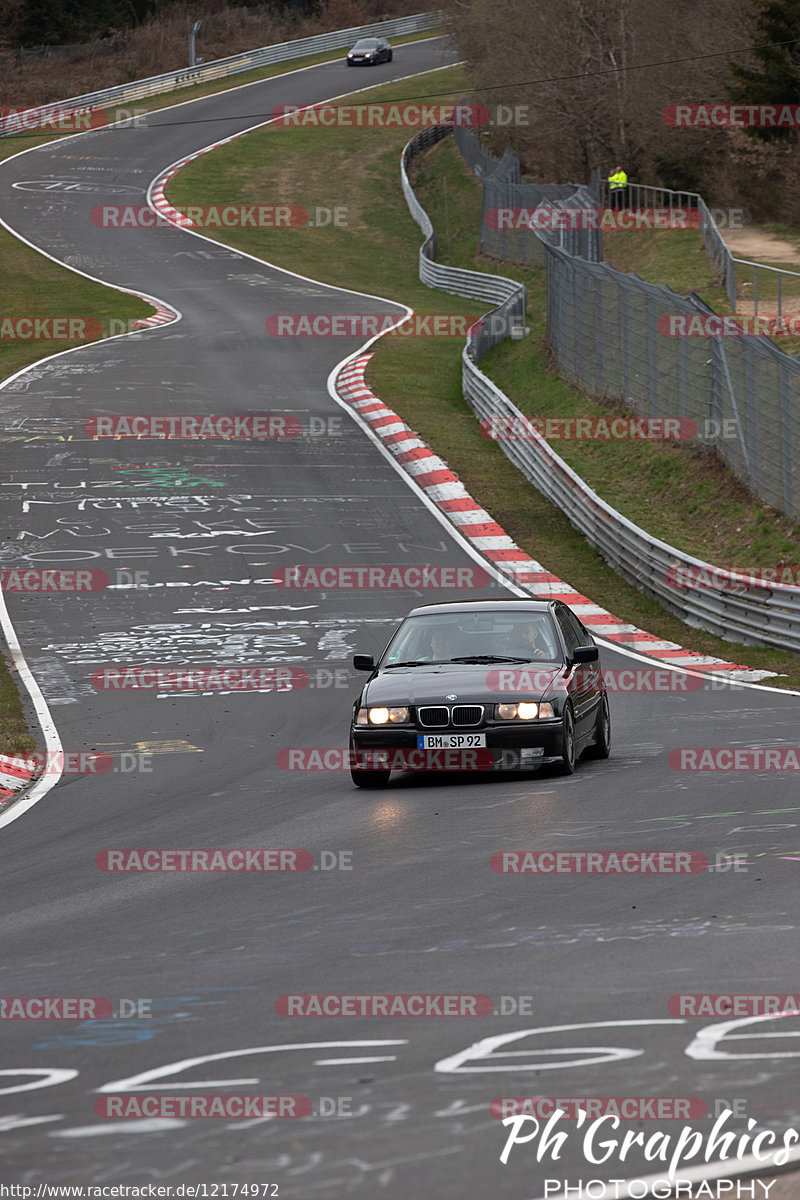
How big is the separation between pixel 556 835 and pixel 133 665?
10575 mm

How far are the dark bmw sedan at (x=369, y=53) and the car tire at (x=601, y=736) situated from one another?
271 ft

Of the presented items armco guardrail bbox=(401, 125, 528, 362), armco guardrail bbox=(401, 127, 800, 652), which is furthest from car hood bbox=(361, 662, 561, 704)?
armco guardrail bbox=(401, 125, 528, 362)

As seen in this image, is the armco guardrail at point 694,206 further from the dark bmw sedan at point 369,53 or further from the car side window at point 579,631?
the dark bmw sedan at point 369,53

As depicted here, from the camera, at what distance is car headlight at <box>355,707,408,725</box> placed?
11945 millimetres

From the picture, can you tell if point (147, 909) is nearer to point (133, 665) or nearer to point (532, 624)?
point (532, 624)

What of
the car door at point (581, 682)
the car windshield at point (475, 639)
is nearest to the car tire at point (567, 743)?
the car door at point (581, 682)

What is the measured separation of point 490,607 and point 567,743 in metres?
1.86

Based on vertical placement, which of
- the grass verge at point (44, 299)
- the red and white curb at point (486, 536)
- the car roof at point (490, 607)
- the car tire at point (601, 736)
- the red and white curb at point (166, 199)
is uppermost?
the red and white curb at point (166, 199)

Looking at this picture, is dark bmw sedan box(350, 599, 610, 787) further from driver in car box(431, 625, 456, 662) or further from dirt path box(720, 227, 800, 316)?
dirt path box(720, 227, 800, 316)

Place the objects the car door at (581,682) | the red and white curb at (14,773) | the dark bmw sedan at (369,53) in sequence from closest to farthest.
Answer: the car door at (581,682) → the red and white curb at (14,773) → the dark bmw sedan at (369,53)

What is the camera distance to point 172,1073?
530 cm

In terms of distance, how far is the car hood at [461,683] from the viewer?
12.0 meters

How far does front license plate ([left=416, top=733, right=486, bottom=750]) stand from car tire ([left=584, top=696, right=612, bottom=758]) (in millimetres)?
1535

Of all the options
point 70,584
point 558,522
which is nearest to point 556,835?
point 70,584
